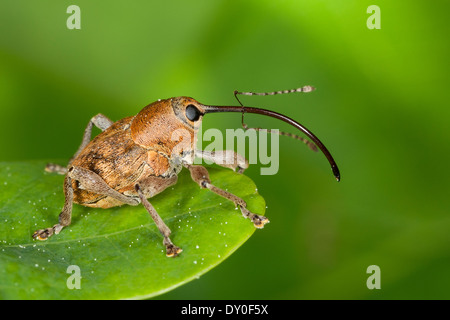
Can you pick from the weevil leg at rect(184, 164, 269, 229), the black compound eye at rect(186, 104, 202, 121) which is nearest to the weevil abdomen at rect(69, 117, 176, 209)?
the weevil leg at rect(184, 164, 269, 229)

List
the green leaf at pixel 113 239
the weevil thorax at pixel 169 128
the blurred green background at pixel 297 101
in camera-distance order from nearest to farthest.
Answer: the green leaf at pixel 113 239, the weevil thorax at pixel 169 128, the blurred green background at pixel 297 101

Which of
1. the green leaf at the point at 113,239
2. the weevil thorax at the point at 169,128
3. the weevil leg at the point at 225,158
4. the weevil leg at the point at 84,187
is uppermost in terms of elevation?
the weevil thorax at the point at 169,128

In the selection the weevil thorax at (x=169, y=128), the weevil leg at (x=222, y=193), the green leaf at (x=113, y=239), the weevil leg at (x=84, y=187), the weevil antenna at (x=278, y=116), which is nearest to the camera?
the green leaf at (x=113, y=239)

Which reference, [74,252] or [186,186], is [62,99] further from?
[74,252]

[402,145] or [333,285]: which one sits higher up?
[402,145]

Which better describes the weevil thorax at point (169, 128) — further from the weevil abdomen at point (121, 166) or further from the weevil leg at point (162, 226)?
the weevil leg at point (162, 226)

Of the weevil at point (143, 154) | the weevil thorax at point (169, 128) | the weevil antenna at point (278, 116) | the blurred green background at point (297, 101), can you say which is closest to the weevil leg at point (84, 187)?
the weevil at point (143, 154)

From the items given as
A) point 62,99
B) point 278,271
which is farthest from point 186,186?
point 62,99
